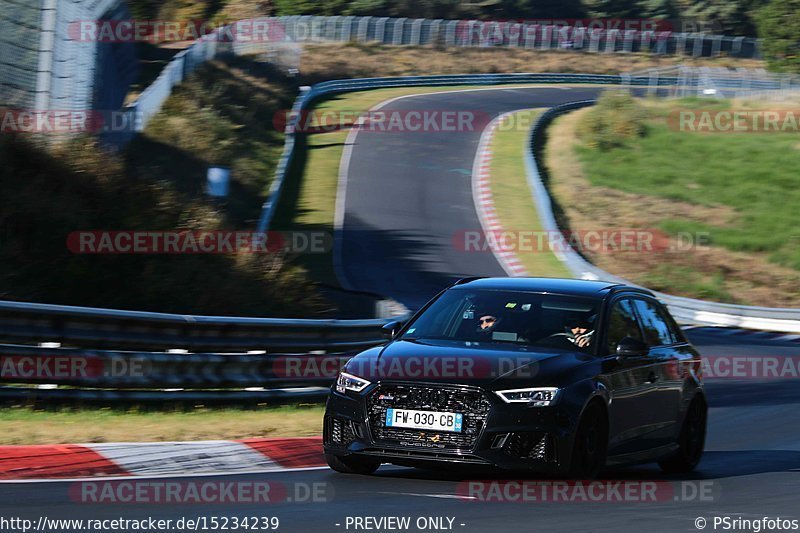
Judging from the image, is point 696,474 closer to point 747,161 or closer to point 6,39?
point 6,39

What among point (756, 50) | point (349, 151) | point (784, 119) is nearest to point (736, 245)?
point (349, 151)

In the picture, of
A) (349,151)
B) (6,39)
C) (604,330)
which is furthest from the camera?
(349,151)

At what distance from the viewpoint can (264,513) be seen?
715cm

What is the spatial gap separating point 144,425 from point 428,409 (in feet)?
11.6

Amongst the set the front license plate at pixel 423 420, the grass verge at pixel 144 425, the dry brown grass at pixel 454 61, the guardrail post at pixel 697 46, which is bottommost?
the grass verge at pixel 144 425

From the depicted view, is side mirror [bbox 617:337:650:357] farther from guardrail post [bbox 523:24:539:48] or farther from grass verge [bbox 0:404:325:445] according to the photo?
guardrail post [bbox 523:24:539:48]

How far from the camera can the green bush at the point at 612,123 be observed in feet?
150

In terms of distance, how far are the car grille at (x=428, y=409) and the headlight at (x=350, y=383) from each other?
0.39 ft

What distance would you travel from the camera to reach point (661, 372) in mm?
9805

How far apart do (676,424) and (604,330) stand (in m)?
1.48

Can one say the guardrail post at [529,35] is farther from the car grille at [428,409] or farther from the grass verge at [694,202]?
the car grille at [428,409]

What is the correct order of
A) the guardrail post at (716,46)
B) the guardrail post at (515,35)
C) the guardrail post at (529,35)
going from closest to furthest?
the guardrail post at (515,35) → the guardrail post at (529,35) → the guardrail post at (716,46)

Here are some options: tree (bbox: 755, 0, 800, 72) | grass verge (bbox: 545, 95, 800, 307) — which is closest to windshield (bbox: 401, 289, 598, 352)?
grass verge (bbox: 545, 95, 800, 307)

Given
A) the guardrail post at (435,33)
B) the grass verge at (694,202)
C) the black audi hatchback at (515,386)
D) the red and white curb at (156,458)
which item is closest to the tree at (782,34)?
the guardrail post at (435,33)
